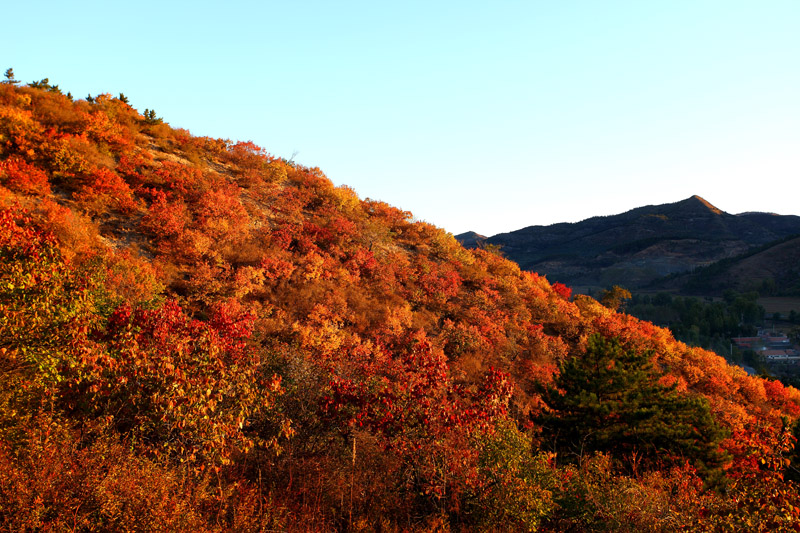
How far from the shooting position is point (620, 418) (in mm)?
16406

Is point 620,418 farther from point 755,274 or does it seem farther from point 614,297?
point 755,274

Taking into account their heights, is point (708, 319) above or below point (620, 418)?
below

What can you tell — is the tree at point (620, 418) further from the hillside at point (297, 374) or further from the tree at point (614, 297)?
the tree at point (614, 297)

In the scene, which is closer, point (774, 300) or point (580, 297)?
point (580, 297)

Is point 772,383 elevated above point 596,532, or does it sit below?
below

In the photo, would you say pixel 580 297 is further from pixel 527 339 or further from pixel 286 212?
pixel 286 212

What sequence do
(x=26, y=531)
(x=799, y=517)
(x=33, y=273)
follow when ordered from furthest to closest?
(x=33, y=273) → (x=26, y=531) → (x=799, y=517)

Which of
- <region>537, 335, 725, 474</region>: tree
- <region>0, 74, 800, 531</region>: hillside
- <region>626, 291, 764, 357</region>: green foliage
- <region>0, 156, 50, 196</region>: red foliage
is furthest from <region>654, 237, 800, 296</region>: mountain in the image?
<region>0, 156, 50, 196</region>: red foliage

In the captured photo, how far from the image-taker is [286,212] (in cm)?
2738

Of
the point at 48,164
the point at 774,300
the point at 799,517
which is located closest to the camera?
the point at 799,517

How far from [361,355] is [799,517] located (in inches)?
505

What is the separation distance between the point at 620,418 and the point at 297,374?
41.1 feet

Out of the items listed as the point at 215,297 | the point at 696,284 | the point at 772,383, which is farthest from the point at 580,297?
the point at 696,284

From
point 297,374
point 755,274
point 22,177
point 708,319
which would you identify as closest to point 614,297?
point 297,374
